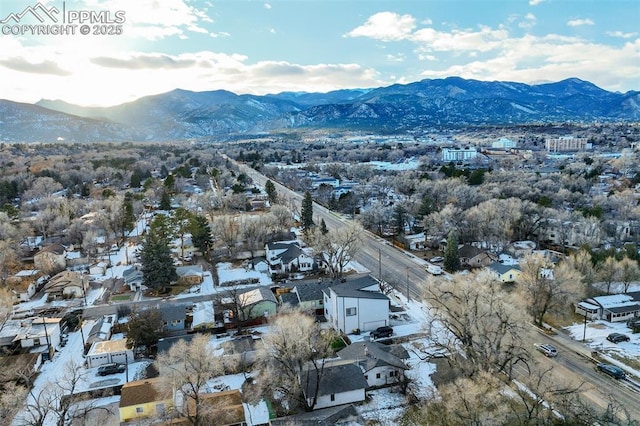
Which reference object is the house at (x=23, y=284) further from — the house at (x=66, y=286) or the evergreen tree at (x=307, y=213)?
the evergreen tree at (x=307, y=213)

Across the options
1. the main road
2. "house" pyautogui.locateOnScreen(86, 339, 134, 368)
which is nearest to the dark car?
the main road

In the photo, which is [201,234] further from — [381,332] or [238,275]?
[381,332]

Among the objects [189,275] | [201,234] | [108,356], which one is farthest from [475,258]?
[108,356]

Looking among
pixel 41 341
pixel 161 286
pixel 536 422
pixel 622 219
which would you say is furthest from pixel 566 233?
pixel 41 341

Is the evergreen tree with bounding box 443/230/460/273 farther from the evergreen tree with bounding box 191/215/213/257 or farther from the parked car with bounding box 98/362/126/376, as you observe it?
the parked car with bounding box 98/362/126/376

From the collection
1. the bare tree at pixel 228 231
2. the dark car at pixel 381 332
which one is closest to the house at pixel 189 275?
the bare tree at pixel 228 231

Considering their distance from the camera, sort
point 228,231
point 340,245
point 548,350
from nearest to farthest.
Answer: point 548,350 → point 340,245 → point 228,231
